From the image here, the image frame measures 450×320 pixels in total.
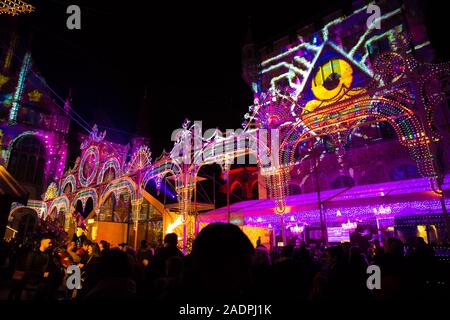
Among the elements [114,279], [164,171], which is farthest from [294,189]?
[114,279]

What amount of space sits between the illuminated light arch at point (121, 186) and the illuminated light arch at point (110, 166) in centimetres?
46

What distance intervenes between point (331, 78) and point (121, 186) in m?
13.9

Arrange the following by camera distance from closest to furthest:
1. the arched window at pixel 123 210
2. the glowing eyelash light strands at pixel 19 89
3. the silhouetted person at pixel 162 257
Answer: the silhouetted person at pixel 162 257 < the arched window at pixel 123 210 < the glowing eyelash light strands at pixel 19 89

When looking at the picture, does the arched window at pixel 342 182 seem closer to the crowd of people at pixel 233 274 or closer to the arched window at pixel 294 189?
the arched window at pixel 294 189

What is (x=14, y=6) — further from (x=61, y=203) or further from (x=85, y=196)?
(x=61, y=203)

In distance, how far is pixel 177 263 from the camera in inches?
151

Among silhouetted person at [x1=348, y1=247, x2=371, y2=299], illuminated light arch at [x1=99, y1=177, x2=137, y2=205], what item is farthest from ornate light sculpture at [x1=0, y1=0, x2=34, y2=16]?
A: silhouetted person at [x1=348, y1=247, x2=371, y2=299]

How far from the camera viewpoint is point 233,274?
1.40 metres

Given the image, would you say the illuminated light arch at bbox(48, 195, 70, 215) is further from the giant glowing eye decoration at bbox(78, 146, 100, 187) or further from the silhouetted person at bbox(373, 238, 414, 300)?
the silhouetted person at bbox(373, 238, 414, 300)

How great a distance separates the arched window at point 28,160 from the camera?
1094 inches

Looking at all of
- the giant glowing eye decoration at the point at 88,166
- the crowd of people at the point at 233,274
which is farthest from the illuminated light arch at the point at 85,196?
the crowd of people at the point at 233,274

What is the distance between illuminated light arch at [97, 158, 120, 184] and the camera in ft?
57.7
